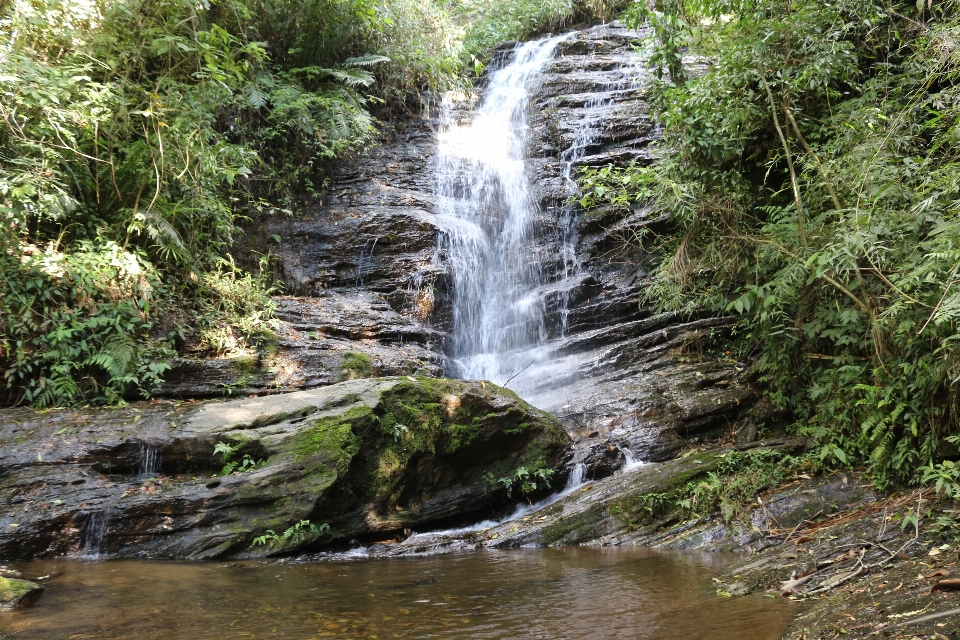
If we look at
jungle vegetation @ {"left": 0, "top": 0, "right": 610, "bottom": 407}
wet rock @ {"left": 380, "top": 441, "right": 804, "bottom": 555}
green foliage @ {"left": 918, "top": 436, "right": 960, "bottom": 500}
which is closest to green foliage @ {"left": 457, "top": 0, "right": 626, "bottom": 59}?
jungle vegetation @ {"left": 0, "top": 0, "right": 610, "bottom": 407}

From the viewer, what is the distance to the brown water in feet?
11.5

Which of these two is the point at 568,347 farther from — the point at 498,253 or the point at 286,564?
the point at 286,564

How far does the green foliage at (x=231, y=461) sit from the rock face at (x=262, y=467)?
0.05 feet

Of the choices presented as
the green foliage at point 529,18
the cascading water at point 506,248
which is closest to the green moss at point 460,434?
the cascading water at point 506,248

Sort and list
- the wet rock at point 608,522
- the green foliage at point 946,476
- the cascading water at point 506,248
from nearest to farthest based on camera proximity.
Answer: the green foliage at point 946,476 → the wet rock at point 608,522 → the cascading water at point 506,248

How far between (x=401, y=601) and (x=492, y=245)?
8041 mm

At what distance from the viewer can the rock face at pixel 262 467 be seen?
224 inches

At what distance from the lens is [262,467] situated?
6164 mm

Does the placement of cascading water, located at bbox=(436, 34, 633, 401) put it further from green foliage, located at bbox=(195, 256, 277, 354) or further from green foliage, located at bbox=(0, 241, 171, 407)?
green foliage, located at bbox=(0, 241, 171, 407)

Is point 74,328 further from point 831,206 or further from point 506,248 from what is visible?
A: point 831,206

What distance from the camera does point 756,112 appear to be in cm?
716

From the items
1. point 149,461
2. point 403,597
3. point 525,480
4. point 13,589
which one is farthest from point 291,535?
point 525,480

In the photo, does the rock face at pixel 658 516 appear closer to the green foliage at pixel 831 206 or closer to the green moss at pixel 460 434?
the green foliage at pixel 831 206

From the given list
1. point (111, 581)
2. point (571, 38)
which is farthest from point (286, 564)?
point (571, 38)
